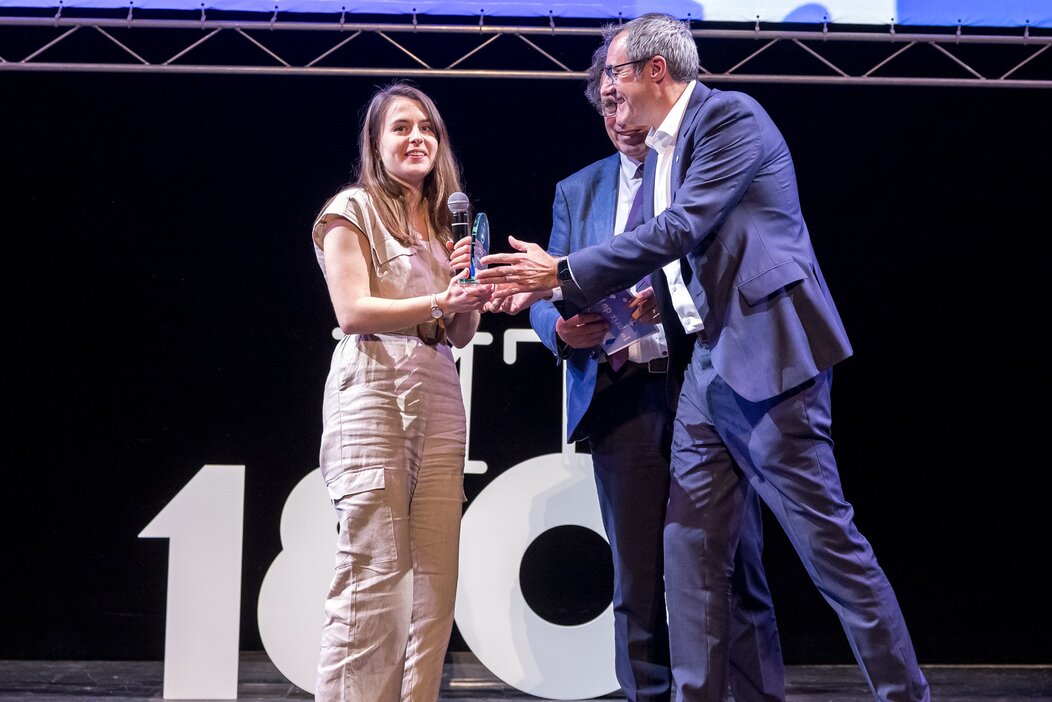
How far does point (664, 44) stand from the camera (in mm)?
2289

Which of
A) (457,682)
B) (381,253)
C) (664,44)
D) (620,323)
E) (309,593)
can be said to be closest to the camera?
(381,253)

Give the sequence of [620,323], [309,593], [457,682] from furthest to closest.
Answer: [457,682]
[309,593]
[620,323]

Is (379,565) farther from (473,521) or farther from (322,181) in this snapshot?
(322,181)

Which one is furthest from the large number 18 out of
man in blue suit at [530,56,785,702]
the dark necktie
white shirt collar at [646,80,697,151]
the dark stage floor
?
white shirt collar at [646,80,697,151]

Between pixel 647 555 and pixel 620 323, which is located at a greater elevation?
pixel 620 323

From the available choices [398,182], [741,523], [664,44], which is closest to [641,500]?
[741,523]

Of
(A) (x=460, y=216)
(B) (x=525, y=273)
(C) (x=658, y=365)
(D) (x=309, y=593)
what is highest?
(A) (x=460, y=216)

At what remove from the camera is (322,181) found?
11.9ft

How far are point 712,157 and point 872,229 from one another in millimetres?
1787

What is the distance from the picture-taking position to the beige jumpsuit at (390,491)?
2059 mm

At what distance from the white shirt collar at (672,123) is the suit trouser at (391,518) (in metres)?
0.75

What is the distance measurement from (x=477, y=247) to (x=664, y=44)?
0.68 meters

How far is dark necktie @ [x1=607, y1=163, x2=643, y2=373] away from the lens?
2482 millimetres

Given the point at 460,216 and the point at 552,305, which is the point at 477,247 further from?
the point at 552,305
